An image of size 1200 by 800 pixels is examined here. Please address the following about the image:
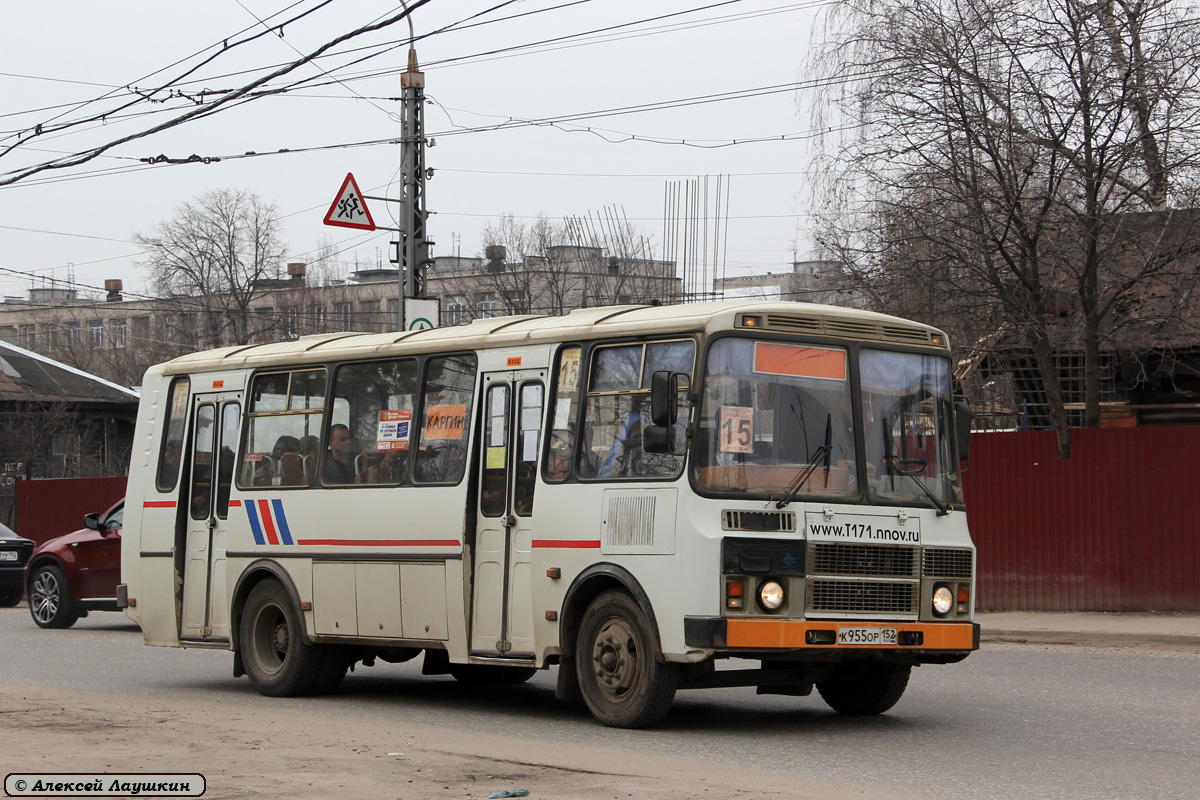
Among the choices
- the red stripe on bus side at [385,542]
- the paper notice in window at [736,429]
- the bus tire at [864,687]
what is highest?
the paper notice in window at [736,429]

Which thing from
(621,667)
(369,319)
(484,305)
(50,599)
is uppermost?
(369,319)

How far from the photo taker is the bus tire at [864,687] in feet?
36.3

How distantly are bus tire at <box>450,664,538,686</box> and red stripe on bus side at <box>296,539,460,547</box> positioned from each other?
1.72m

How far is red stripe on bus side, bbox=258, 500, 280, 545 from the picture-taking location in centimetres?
1330

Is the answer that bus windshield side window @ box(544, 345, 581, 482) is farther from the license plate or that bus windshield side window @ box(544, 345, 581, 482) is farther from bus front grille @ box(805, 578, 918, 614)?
the license plate

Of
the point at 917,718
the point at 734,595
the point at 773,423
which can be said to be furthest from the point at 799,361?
the point at 917,718

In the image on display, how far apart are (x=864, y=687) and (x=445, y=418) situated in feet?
12.1

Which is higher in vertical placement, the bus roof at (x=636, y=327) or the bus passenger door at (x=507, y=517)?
the bus roof at (x=636, y=327)

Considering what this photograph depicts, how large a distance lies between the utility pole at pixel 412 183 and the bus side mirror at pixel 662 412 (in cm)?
1232

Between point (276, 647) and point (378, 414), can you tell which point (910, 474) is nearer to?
point (378, 414)

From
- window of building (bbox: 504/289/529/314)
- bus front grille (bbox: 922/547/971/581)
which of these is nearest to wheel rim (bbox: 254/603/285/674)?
bus front grille (bbox: 922/547/971/581)

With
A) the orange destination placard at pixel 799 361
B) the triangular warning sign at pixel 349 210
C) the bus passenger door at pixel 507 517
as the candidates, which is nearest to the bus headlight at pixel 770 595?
the orange destination placard at pixel 799 361

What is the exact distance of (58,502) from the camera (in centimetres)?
3306

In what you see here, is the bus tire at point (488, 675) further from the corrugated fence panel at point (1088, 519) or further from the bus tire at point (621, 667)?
the corrugated fence panel at point (1088, 519)
